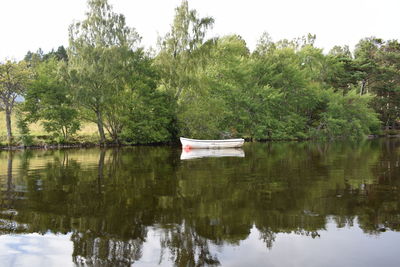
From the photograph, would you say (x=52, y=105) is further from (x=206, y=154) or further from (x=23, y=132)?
(x=206, y=154)

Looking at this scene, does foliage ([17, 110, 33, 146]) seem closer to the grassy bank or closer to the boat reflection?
the grassy bank

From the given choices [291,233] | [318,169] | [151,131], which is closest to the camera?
[291,233]

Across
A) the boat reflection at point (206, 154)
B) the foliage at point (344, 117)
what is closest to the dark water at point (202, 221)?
the boat reflection at point (206, 154)

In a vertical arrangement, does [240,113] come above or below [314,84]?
below

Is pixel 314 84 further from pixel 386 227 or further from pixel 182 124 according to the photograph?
pixel 386 227

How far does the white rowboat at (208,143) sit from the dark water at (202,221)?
20.3 metres

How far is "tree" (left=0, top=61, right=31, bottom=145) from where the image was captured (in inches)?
1567

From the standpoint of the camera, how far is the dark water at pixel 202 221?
782 centimetres

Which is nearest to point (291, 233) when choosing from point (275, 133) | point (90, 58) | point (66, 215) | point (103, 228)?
point (103, 228)

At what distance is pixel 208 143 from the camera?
129ft

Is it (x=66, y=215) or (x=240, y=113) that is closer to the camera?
(x=66, y=215)

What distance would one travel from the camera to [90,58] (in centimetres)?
3956

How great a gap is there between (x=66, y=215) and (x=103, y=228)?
215 centimetres

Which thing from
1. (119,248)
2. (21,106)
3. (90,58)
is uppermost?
(90,58)
